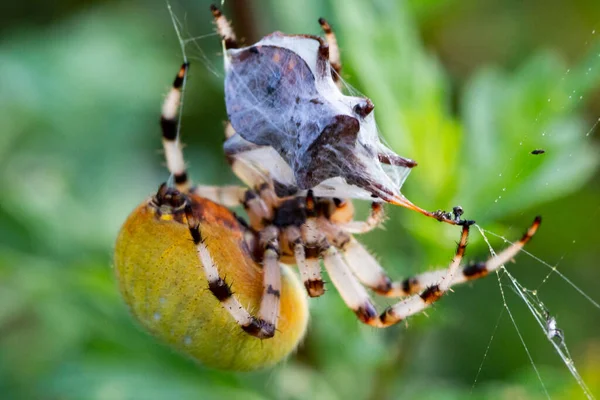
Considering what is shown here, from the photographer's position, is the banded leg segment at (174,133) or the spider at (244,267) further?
the banded leg segment at (174,133)

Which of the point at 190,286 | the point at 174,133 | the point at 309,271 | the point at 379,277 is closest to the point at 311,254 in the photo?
the point at 309,271

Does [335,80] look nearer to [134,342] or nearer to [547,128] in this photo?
[547,128]

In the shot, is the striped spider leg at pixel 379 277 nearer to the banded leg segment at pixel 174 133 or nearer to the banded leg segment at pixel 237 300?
the banded leg segment at pixel 237 300

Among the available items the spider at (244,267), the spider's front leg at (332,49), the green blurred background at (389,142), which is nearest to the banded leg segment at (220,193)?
the spider at (244,267)

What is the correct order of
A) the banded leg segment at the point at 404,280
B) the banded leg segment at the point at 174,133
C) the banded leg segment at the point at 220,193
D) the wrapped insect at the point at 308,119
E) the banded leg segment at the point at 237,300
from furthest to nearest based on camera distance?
the banded leg segment at the point at 220,193 → the banded leg segment at the point at 174,133 → the banded leg segment at the point at 404,280 → the banded leg segment at the point at 237,300 → the wrapped insect at the point at 308,119

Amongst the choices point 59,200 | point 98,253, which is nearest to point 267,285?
point 98,253
